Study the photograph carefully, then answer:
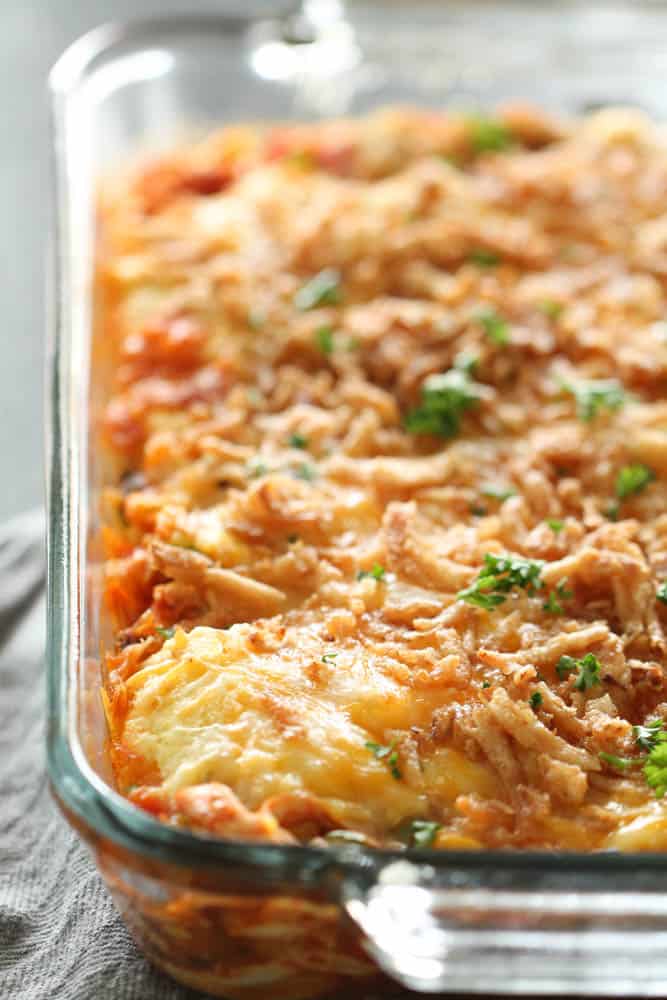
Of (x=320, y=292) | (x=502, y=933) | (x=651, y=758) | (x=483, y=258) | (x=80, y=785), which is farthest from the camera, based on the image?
(x=483, y=258)

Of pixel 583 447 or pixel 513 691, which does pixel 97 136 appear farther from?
pixel 513 691

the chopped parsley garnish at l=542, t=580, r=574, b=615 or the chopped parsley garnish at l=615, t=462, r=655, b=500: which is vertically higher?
the chopped parsley garnish at l=615, t=462, r=655, b=500

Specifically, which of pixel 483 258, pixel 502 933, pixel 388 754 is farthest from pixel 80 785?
pixel 483 258

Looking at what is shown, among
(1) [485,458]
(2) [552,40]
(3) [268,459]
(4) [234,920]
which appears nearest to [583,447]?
(1) [485,458]

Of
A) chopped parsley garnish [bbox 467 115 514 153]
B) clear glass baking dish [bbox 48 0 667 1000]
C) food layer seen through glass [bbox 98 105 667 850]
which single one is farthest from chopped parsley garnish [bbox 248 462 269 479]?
chopped parsley garnish [bbox 467 115 514 153]

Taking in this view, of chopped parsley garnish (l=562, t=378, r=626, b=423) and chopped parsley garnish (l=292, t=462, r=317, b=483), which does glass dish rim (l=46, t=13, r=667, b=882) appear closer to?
chopped parsley garnish (l=292, t=462, r=317, b=483)

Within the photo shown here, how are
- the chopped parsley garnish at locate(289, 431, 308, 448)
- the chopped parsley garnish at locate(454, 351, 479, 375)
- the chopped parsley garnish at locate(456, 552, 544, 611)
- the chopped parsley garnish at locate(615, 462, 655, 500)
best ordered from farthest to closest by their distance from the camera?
the chopped parsley garnish at locate(454, 351, 479, 375) → the chopped parsley garnish at locate(289, 431, 308, 448) → the chopped parsley garnish at locate(615, 462, 655, 500) → the chopped parsley garnish at locate(456, 552, 544, 611)

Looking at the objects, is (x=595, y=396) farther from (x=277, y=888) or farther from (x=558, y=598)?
(x=277, y=888)

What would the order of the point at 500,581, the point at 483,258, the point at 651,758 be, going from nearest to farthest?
the point at 651,758, the point at 500,581, the point at 483,258
